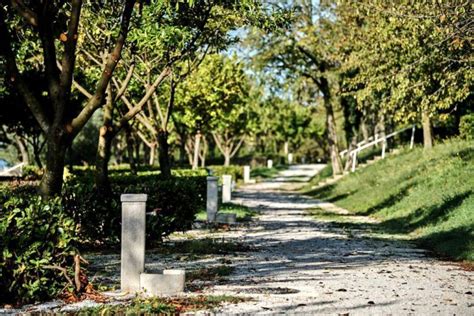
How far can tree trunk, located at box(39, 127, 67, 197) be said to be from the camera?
32.6ft

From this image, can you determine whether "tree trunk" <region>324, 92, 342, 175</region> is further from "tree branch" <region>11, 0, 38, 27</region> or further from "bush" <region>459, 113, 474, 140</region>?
"tree branch" <region>11, 0, 38, 27</region>

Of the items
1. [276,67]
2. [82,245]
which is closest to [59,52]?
[82,245]

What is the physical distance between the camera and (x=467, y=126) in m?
29.9

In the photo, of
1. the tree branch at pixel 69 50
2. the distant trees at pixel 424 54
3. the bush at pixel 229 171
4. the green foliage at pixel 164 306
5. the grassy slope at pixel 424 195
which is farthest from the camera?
the bush at pixel 229 171

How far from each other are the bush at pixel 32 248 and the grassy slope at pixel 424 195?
7.54 metres

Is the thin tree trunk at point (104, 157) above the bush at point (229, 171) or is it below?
above

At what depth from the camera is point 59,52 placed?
17859mm

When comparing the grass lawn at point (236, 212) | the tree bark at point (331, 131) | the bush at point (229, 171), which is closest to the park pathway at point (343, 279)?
the grass lawn at point (236, 212)

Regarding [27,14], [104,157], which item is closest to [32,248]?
[27,14]

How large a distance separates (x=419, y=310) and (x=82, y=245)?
7.51 metres

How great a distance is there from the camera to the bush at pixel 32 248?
8586mm

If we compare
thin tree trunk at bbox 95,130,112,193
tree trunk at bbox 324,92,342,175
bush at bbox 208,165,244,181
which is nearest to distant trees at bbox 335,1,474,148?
thin tree trunk at bbox 95,130,112,193

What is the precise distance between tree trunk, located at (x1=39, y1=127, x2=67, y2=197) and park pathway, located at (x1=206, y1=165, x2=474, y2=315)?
2533 mm

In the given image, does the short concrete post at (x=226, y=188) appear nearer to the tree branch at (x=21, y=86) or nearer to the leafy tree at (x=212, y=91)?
the leafy tree at (x=212, y=91)
